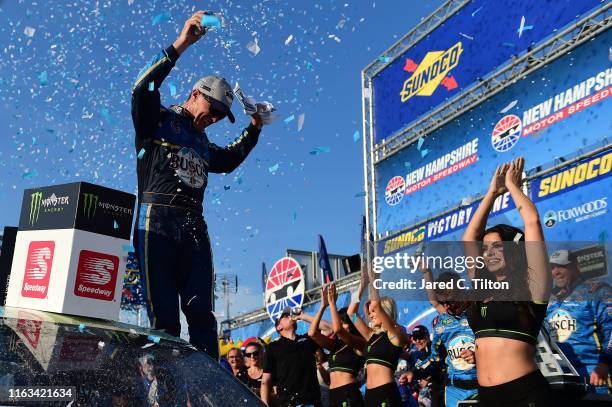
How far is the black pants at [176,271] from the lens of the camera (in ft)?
11.5

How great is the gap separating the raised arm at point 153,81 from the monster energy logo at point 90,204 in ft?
1.54

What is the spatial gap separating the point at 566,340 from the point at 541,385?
2794mm

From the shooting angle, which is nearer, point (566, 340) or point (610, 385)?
point (610, 385)

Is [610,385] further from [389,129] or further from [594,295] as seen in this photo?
[389,129]

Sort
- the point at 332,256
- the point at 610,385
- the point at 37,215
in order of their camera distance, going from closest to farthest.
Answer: the point at 37,215 < the point at 610,385 < the point at 332,256

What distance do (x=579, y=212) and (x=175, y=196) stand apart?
23.4 ft

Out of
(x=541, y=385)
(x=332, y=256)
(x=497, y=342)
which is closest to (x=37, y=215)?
(x=497, y=342)

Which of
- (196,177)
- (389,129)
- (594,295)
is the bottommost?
(594,295)

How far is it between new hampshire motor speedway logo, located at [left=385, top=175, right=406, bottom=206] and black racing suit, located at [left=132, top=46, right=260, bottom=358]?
983cm

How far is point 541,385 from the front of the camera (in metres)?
3.46

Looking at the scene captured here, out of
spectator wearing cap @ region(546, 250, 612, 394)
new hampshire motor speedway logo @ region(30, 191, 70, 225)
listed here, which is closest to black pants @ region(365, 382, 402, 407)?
spectator wearing cap @ region(546, 250, 612, 394)

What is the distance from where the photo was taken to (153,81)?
3.58m

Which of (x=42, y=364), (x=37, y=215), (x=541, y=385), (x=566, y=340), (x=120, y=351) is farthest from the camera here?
(x=566, y=340)

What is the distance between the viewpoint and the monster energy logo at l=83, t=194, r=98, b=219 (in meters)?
3.64
